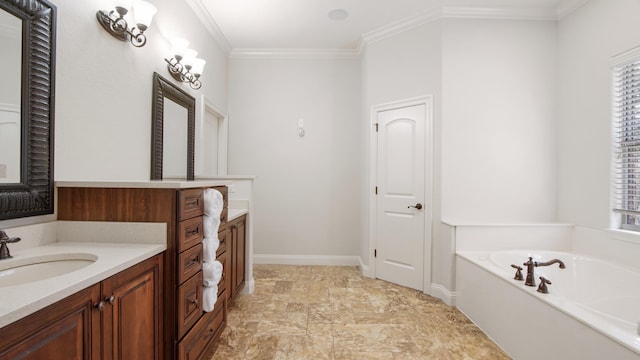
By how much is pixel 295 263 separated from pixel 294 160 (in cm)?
136

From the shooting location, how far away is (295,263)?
374cm

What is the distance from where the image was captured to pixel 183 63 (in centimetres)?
234

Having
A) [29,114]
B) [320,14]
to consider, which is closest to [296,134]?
[320,14]

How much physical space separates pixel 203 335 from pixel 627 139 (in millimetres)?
3354

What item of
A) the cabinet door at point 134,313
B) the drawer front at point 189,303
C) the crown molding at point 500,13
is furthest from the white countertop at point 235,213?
the crown molding at point 500,13

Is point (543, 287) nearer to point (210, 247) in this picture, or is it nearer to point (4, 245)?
point (210, 247)

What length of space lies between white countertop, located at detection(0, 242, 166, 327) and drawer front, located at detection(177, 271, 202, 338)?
0.27 m

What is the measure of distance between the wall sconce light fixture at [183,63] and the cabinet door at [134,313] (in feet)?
5.45

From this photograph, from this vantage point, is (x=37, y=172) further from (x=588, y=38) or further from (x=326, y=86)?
(x=588, y=38)

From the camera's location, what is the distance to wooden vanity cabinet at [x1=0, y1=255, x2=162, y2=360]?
28.2 inches

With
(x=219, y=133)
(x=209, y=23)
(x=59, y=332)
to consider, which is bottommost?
(x=59, y=332)

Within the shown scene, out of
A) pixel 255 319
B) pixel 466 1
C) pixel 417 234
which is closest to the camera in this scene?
pixel 255 319

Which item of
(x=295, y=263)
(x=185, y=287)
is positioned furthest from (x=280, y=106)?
(x=185, y=287)

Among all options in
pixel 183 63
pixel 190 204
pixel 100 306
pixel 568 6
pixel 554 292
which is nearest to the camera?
pixel 100 306
